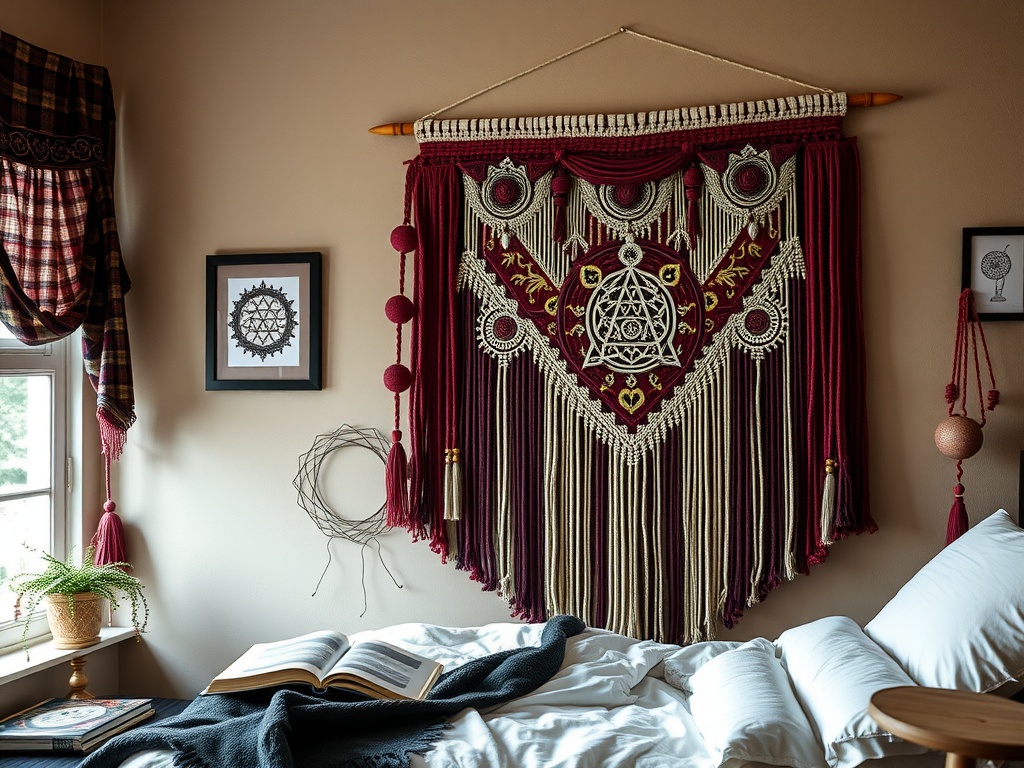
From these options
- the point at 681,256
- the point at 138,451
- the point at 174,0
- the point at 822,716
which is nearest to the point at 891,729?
the point at 822,716

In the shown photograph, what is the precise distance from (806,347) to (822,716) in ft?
4.31

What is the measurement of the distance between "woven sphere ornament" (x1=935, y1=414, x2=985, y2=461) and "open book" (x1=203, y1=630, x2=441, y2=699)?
1.60 metres

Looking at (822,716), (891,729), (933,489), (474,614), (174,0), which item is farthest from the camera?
(174,0)

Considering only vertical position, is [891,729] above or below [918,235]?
below

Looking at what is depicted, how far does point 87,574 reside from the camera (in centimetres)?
298

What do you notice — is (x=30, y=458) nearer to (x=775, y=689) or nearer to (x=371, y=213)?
(x=371, y=213)

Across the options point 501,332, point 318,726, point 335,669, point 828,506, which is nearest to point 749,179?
point 501,332

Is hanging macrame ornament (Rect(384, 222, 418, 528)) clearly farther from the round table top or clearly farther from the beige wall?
the round table top

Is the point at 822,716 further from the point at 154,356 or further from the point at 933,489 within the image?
the point at 154,356

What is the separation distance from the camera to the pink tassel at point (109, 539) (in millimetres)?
3221

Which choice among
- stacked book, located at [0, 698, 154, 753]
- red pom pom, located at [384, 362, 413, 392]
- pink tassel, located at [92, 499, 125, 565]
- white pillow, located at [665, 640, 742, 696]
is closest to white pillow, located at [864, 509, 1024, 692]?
white pillow, located at [665, 640, 742, 696]

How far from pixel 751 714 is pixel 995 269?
169cm

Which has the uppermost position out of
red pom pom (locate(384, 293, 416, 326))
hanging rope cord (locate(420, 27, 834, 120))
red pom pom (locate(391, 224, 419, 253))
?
hanging rope cord (locate(420, 27, 834, 120))

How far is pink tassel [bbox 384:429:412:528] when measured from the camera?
119 inches
